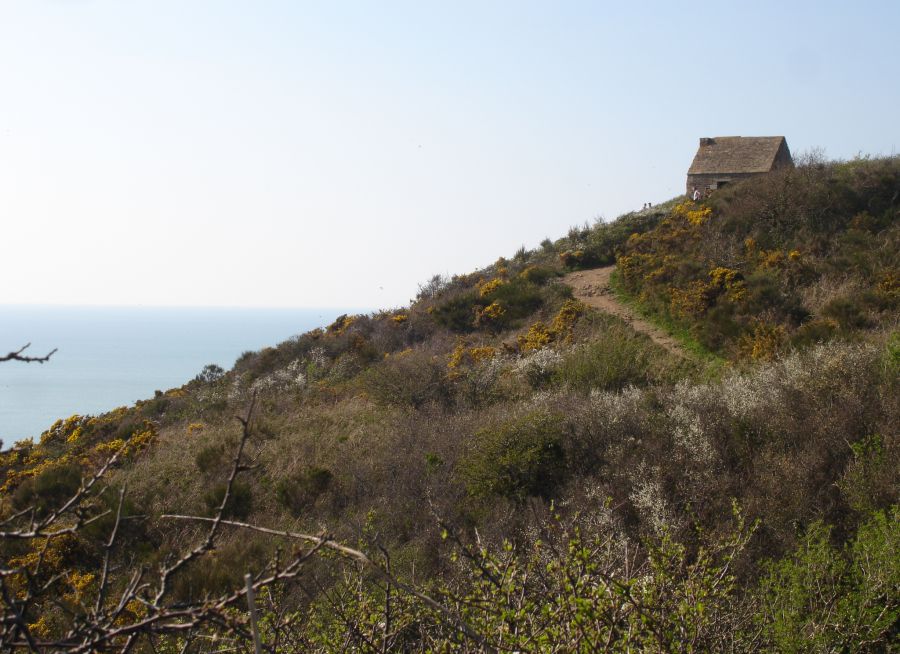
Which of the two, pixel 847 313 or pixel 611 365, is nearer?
pixel 847 313

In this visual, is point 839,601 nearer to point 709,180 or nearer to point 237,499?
point 237,499

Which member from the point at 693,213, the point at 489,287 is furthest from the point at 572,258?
the point at 693,213

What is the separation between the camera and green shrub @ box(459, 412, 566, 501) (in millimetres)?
11617

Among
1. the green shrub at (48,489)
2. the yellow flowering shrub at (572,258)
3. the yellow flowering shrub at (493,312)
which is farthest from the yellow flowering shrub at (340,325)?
the green shrub at (48,489)

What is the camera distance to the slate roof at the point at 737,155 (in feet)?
95.5

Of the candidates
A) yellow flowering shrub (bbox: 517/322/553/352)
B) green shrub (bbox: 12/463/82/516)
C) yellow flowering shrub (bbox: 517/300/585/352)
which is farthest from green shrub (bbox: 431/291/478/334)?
green shrub (bbox: 12/463/82/516)

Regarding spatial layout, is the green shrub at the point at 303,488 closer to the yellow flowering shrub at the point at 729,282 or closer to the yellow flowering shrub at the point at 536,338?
the yellow flowering shrub at the point at 536,338

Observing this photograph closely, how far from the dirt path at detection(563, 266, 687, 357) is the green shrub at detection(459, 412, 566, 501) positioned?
280 inches

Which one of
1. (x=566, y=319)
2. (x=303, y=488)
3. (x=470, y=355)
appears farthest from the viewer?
(x=566, y=319)

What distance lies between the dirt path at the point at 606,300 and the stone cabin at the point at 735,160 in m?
7.27

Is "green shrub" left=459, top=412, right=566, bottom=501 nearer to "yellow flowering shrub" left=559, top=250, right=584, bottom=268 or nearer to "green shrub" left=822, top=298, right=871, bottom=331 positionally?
"green shrub" left=822, top=298, right=871, bottom=331

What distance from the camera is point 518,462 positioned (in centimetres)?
1176

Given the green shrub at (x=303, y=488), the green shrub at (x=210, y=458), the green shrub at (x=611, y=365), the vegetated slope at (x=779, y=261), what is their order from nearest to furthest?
1. the green shrub at (x=303, y=488)
2. the green shrub at (x=210, y=458)
3. the green shrub at (x=611, y=365)
4. the vegetated slope at (x=779, y=261)

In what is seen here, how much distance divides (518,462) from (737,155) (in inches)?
938
